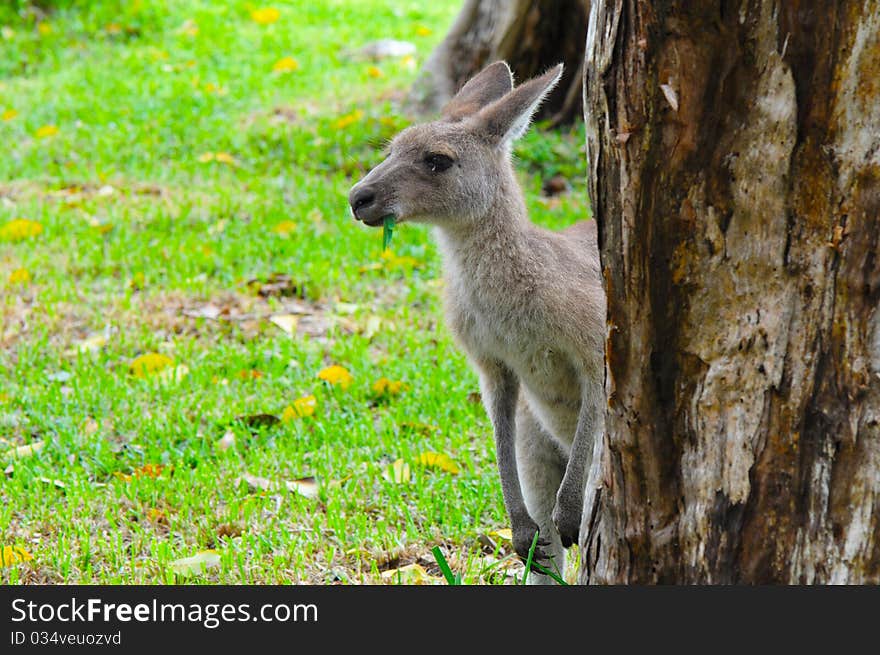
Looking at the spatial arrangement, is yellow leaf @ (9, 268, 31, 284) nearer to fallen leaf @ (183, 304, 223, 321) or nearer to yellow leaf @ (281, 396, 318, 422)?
fallen leaf @ (183, 304, 223, 321)

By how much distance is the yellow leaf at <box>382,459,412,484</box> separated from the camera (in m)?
4.52

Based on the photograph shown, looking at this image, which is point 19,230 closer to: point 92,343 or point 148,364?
point 92,343

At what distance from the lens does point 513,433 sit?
401 cm

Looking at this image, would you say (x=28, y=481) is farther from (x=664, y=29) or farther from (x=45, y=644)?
(x=664, y=29)

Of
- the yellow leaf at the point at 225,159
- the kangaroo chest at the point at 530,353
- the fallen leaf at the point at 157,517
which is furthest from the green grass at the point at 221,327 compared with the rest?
the kangaroo chest at the point at 530,353

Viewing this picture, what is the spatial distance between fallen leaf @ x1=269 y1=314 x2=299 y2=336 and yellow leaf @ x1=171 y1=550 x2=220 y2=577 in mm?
2163

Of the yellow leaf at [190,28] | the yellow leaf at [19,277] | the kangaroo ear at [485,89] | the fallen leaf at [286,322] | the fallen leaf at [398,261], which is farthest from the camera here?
the yellow leaf at [190,28]

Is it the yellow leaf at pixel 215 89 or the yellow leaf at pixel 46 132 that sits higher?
the yellow leaf at pixel 215 89

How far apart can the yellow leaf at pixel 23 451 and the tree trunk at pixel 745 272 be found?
9.33ft

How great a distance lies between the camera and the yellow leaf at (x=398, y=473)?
4520mm

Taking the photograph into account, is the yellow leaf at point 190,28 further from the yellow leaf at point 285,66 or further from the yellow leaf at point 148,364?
the yellow leaf at point 148,364

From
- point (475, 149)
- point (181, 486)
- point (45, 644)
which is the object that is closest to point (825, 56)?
point (475, 149)

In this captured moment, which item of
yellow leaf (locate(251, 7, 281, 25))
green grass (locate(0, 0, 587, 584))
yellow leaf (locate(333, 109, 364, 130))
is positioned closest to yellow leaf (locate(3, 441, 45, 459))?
green grass (locate(0, 0, 587, 584))

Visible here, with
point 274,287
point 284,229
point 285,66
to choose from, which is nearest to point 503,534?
point 274,287
